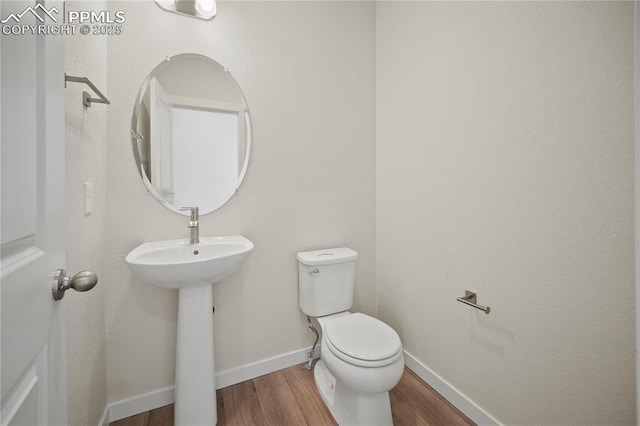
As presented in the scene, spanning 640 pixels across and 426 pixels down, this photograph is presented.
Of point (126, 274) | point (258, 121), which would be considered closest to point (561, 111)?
point (258, 121)

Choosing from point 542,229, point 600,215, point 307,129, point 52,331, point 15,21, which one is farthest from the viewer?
point 307,129

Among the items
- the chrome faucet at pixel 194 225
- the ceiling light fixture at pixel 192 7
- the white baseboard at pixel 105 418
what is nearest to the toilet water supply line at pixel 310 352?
the chrome faucet at pixel 194 225

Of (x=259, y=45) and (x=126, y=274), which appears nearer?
(x=126, y=274)

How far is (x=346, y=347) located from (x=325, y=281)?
450 mm

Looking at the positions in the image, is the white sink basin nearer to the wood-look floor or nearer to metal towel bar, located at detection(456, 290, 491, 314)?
the wood-look floor

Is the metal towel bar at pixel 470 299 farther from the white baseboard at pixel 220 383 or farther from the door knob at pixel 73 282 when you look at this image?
the door knob at pixel 73 282

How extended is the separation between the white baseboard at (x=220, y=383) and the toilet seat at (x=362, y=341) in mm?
→ 505

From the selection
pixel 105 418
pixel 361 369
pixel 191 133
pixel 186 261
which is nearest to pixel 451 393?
pixel 361 369

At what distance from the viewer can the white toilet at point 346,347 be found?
3.62 feet

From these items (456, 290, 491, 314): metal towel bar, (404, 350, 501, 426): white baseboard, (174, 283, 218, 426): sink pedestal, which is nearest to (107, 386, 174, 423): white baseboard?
(174, 283, 218, 426): sink pedestal

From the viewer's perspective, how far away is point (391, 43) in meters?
1.74

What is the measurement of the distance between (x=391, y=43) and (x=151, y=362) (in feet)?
7.75

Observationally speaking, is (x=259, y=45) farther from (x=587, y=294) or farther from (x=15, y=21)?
(x=587, y=294)

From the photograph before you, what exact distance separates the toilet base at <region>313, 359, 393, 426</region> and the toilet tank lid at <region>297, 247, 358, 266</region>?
0.63 meters
